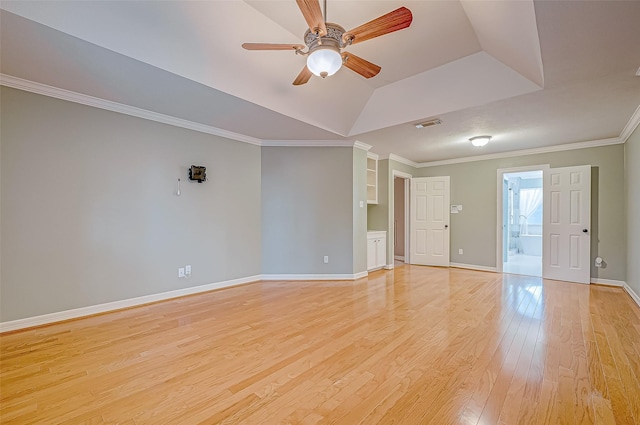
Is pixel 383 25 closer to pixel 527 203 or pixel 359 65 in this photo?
pixel 359 65

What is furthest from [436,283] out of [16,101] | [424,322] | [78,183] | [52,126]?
[16,101]

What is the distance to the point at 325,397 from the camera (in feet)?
5.87

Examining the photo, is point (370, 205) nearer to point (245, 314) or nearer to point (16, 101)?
point (245, 314)

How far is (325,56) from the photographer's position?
2104 millimetres

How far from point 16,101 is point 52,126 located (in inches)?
12.7

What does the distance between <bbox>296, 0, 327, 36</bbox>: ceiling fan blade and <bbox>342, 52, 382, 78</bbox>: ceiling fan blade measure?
1.07ft

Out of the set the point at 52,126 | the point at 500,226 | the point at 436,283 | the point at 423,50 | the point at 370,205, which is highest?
the point at 423,50

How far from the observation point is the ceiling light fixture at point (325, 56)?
2086 mm

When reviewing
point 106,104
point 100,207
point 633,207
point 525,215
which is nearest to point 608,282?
point 633,207

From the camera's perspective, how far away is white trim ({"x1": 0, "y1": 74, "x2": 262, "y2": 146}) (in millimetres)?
2754

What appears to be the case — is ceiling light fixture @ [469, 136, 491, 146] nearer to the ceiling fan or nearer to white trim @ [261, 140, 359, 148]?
white trim @ [261, 140, 359, 148]

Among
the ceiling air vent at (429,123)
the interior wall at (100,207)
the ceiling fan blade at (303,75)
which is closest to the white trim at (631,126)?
the ceiling air vent at (429,123)

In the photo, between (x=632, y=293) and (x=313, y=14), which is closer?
(x=313, y=14)

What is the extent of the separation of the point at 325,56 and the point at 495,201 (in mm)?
5316
